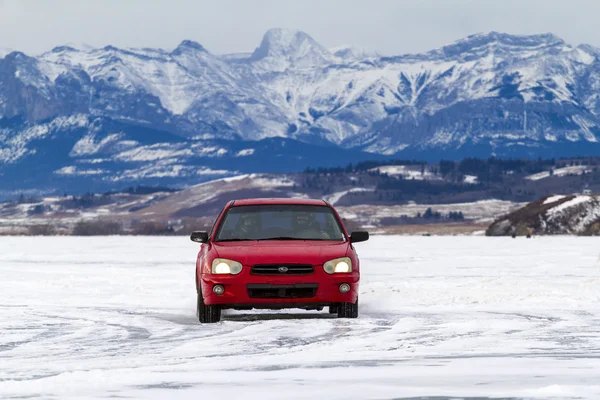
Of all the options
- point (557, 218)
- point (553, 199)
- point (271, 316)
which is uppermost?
point (553, 199)

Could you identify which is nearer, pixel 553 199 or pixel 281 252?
pixel 281 252

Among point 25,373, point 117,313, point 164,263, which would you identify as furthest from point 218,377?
point 164,263

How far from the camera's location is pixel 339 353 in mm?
12828

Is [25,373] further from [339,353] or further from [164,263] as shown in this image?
[164,263]

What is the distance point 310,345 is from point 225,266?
3239 millimetres

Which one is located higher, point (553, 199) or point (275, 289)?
point (553, 199)

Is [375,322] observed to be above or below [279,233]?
below

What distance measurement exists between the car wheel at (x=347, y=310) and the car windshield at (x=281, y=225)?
3.89 ft

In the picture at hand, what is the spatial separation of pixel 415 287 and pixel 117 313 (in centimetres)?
686

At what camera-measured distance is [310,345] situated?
Answer: 44.8ft

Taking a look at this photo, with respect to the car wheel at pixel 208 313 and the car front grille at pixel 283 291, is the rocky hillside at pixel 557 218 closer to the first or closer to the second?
the car wheel at pixel 208 313

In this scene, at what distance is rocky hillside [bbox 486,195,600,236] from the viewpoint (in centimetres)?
9900

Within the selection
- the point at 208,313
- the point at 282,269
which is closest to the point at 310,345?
the point at 282,269

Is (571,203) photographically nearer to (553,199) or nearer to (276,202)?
(553,199)
